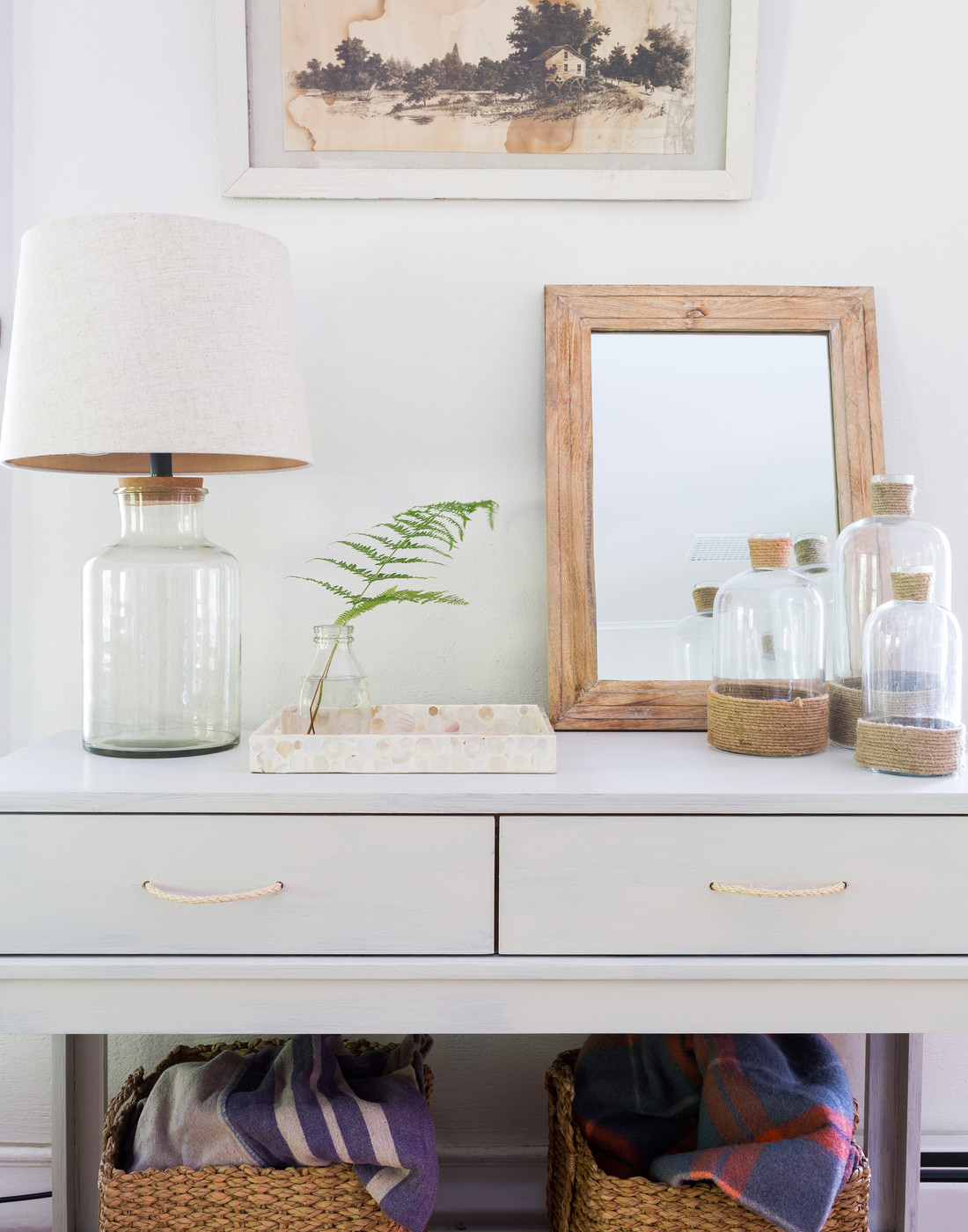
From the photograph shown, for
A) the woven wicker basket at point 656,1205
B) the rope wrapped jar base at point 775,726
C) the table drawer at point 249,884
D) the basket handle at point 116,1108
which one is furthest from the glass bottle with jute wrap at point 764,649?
the basket handle at point 116,1108

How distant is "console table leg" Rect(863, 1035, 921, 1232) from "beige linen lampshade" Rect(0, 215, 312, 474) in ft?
4.08

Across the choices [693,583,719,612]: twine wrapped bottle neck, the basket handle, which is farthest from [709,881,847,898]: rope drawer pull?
the basket handle

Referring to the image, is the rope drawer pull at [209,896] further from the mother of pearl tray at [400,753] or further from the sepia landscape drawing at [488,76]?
the sepia landscape drawing at [488,76]

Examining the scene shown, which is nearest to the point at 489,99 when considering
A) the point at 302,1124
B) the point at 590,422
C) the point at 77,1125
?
the point at 590,422

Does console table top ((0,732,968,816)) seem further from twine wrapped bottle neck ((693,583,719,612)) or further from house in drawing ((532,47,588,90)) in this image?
house in drawing ((532,47,588,90))

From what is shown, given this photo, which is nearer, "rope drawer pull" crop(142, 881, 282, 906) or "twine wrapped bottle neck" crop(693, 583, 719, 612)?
"rope drawer pull" crop(142, 881, 282, 906)

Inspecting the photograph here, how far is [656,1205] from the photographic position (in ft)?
3.38

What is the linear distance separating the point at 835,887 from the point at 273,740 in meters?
0.63

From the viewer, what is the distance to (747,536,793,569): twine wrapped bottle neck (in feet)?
3.52

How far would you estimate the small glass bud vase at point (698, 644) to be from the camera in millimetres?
1229

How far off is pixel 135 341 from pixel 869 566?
948 mm

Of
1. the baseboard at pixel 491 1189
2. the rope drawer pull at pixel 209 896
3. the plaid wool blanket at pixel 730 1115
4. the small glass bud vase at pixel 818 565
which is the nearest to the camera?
the rope drawer pull at pixel 209 896

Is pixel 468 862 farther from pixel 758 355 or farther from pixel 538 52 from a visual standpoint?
pixel 538 52

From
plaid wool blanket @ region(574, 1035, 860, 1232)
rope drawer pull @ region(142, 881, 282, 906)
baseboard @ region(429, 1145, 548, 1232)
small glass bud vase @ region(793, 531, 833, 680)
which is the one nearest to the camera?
rope drawer pull @ region(142, 881, 282, 906)
